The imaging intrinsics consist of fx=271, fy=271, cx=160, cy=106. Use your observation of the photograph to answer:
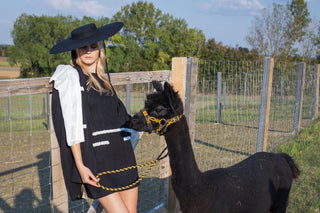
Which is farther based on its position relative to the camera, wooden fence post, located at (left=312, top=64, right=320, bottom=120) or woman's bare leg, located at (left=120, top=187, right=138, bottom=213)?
wooden fence post, located at (left=312, top=64, right=320, bottom=120)

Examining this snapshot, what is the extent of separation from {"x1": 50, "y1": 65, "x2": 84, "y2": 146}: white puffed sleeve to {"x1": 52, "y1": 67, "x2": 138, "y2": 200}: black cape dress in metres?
0.06

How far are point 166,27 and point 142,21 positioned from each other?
382 cm

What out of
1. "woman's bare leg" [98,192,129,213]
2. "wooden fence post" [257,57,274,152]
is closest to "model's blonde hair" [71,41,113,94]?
"woman's bare leg" [98,192,129,213]

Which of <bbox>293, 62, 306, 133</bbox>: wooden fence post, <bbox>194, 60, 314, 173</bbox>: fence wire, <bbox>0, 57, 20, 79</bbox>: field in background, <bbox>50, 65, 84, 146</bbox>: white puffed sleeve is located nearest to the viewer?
<bbox>50, 65, 84, 146</bbox>: white puffed sleeve

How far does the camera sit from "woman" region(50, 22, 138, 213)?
1.91 meters

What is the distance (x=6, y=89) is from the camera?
2049mm

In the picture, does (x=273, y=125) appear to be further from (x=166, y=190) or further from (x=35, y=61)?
(x=35, y=61)

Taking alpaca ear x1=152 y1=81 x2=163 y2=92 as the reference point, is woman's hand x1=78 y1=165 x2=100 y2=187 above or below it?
below

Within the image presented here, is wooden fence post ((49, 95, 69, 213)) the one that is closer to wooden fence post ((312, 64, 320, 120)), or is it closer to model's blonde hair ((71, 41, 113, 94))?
model's blonde hair ((71, 41, 113, 94))

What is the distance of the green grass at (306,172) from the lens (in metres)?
4.29

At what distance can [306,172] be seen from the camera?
5605 mm

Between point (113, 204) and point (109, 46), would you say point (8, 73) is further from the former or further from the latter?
point (113, 204)

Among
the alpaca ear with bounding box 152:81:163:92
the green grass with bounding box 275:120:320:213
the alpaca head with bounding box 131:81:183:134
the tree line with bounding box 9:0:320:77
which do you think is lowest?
the green grass with bounding box 275:120:320:213

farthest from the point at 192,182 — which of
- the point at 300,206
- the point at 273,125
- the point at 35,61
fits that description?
the point at 35,61
